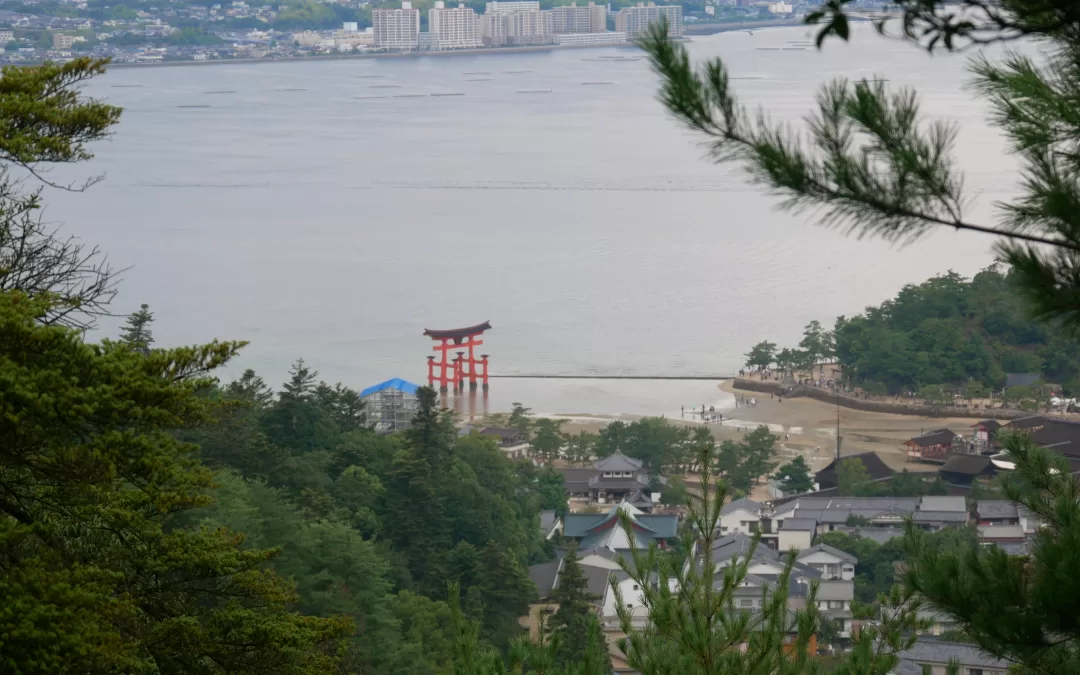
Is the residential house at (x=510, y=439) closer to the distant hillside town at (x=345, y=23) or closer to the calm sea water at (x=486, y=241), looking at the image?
the calm sea water at (x=486, y=241)

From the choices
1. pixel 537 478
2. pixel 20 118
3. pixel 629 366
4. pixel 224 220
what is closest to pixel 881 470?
pixel 537 478

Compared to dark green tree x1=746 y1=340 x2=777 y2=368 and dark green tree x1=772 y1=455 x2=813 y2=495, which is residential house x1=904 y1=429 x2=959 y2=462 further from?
dark green tree x1=746 y1=340 x2=777 y2=368

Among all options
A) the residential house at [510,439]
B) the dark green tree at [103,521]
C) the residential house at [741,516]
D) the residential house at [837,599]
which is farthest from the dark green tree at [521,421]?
the dark green tree at [103,521]

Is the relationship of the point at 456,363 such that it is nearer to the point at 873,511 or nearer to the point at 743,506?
the point at 743,506

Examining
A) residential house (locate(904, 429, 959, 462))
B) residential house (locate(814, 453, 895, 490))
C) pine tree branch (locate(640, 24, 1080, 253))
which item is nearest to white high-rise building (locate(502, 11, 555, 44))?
residential house (locate(904, 429, 959, 462))

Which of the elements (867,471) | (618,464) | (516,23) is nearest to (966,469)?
(867,471)

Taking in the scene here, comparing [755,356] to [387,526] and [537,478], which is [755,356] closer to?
[537,478]
